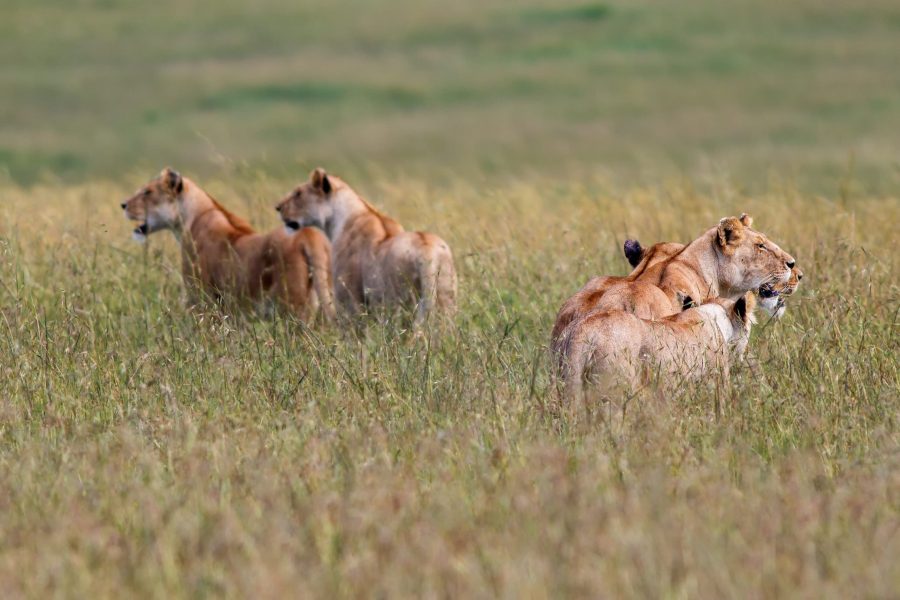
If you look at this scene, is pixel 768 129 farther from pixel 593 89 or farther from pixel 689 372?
pixel 689 372

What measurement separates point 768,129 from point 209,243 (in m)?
23.8

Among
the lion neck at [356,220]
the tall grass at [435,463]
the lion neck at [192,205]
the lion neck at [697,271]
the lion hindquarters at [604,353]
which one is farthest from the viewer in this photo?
the lion neck at [192,205]

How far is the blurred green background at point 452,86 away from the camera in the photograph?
1214 inches

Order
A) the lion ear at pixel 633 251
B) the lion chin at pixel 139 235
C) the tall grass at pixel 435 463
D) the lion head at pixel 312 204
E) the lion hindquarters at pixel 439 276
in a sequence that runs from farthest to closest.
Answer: the lion chin at pixel 139 235 < the lion head at pixel 312 204 < the lion hindquarters at pixel 439 276 < the lion ear at pixel 633 251 < the tall grass at pixel 435 463

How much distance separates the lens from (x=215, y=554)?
3986mm

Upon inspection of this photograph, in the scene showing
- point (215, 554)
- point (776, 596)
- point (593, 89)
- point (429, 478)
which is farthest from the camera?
point (593, 89)

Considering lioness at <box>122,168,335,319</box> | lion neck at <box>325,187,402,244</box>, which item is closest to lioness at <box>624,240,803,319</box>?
lion neck at <box>325,187,402,244</box>

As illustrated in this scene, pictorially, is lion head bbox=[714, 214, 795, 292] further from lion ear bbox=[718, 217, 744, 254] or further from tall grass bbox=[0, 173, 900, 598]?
tall grass bbox=[0, 173, 900, 598]

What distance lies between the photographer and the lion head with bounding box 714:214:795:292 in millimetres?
7188

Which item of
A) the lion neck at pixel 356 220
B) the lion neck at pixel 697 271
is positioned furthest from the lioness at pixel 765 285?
the lion neck at pixel 356 220

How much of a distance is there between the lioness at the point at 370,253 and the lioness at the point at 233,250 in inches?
5.6

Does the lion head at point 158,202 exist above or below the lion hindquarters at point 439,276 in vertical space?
above

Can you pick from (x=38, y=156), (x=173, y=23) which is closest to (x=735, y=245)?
(x=38, y=156)

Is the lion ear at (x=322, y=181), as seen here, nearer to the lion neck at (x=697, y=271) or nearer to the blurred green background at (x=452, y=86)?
the lion neck at (x=697, y=271)
